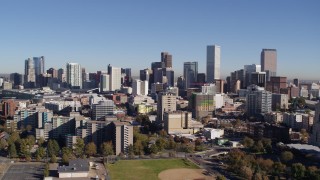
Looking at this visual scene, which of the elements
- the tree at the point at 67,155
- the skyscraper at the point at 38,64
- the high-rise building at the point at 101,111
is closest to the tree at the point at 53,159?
the tree at the point at 67,155

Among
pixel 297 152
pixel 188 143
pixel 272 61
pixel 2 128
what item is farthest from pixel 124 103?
pixel 272 61

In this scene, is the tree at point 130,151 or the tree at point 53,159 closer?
the tree at point 53,159

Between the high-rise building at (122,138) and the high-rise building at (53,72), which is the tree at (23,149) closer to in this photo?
the high-rise building at (122,138)

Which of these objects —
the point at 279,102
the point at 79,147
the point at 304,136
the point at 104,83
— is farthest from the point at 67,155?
the point at 104,83

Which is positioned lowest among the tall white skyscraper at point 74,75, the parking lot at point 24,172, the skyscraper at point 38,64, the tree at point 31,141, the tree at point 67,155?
the parking lot at point 24,172

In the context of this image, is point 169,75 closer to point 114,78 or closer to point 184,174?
point 114,78

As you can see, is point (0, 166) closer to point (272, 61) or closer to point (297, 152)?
point (297, 152)
